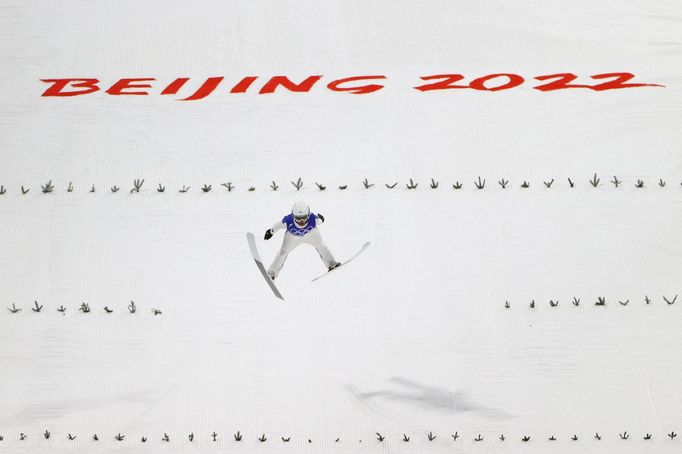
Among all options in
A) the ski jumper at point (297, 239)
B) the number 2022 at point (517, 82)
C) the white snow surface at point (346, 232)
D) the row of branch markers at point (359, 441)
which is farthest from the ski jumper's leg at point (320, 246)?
the number 2022 at point (517, 82)

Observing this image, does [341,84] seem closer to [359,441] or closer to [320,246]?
[320,246]

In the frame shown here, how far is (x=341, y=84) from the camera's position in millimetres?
9484

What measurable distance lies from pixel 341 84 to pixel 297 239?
2441mm

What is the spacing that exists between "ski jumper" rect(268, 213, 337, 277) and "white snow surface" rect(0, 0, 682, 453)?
0.17m

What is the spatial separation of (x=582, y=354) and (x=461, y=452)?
1.17m

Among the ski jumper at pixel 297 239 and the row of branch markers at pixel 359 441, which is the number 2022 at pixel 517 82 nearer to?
the ski jumper at pixel 297 239

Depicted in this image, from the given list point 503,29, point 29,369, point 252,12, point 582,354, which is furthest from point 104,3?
point 582,354

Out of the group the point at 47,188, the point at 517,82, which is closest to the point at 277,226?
the point at 47,188

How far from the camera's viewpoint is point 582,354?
7.04 meters

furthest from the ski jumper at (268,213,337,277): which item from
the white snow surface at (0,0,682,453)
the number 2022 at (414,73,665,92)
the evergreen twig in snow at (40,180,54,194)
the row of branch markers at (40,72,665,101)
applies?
the number 2022 at (414,73,665,92)

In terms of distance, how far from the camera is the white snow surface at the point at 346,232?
22.2 ft

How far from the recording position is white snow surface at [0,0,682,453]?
6777 millimetres

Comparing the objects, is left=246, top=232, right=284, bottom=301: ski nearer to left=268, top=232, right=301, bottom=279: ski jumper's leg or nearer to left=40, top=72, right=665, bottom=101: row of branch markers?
left=268, top=232, right=301, bottom=279: ski jumper's leg

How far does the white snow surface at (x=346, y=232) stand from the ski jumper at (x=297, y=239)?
172 mm
